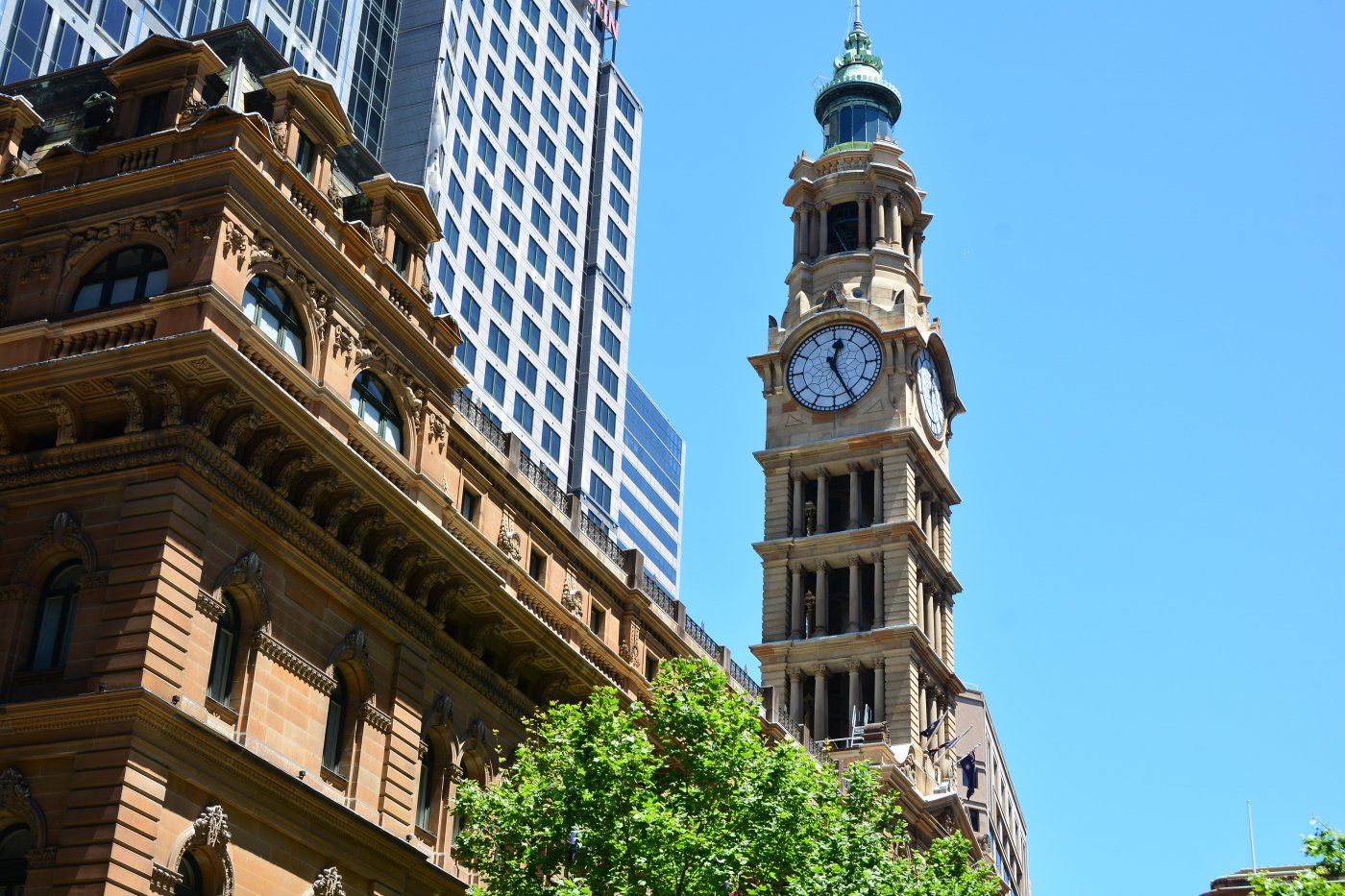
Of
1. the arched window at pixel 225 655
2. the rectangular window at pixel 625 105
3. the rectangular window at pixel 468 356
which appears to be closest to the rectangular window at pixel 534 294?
the rectangular window at pixel 468 356

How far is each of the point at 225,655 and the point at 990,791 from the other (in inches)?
4071

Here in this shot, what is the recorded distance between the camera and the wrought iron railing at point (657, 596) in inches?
2149

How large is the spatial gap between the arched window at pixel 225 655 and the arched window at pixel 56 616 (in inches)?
106

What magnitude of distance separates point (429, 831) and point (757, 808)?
330 inches

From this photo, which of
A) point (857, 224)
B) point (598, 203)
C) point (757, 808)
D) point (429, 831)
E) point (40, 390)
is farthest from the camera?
point (598, 203)

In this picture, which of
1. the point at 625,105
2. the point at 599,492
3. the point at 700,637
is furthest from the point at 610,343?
the point at 700,637

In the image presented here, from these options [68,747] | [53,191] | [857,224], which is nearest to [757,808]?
[68,747]

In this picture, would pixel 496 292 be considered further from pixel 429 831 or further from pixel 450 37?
pixel 429 831

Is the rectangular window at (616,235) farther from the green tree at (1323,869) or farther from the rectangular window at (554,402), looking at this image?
the green tree at (1323,869)

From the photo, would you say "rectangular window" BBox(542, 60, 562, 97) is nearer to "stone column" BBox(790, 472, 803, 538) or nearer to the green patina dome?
the green patina dome

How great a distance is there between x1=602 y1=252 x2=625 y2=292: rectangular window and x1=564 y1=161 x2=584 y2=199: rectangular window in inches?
190

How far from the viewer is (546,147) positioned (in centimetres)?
11512

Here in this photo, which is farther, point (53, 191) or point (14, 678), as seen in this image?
point (53, 191)

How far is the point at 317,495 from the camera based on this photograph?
3722 cm
